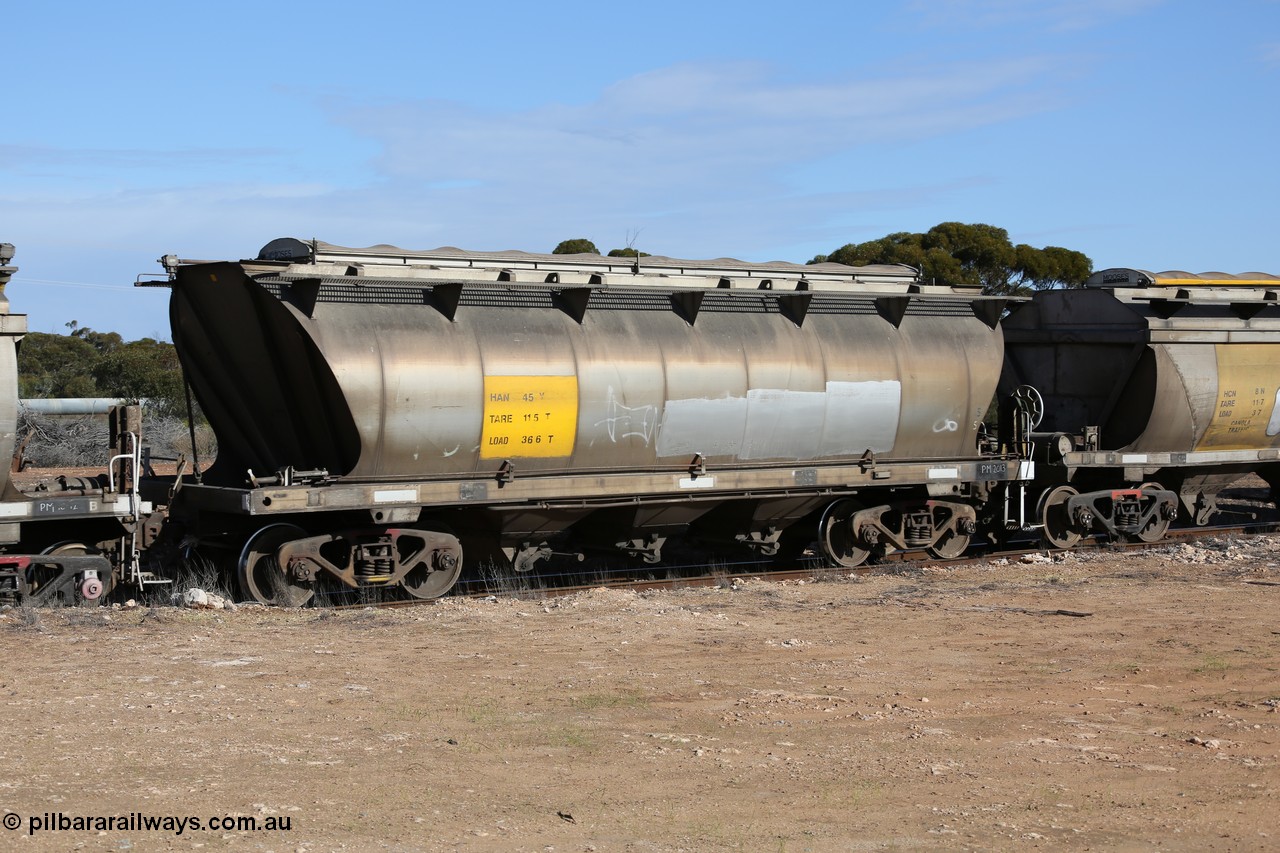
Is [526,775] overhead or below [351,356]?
below

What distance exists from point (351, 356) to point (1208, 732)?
795 centimetres

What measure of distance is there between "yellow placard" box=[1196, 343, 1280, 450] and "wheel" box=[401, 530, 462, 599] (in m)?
11.3

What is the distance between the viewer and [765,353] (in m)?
15.5

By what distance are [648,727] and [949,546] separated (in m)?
10.0

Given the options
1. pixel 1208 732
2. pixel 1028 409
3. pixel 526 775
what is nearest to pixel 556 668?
pixel 526 775

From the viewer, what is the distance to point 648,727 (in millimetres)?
8734

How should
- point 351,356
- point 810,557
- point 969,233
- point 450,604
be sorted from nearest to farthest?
point 351,356
point 450,604
point 810,557
point 969,233

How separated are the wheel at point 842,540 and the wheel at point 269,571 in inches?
261

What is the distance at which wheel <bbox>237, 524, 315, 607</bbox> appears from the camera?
43.2 ft

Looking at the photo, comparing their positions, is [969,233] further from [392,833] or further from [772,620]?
[392,833]

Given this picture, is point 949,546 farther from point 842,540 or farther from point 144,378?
point 144,378

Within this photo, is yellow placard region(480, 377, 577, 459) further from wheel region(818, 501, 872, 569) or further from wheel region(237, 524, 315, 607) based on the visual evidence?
wheel region(818, 501, 872, 569)

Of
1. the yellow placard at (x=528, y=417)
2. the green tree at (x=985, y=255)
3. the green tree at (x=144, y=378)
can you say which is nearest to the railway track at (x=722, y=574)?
the yellow placard at (x=528, y=417)

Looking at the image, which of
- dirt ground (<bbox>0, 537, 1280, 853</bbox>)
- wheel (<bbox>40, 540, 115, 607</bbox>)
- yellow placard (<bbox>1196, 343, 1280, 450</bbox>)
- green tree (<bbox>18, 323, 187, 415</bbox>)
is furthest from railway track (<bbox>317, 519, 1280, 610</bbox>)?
green tree (<bbox>18, 323, 187, 415</bbox>)
